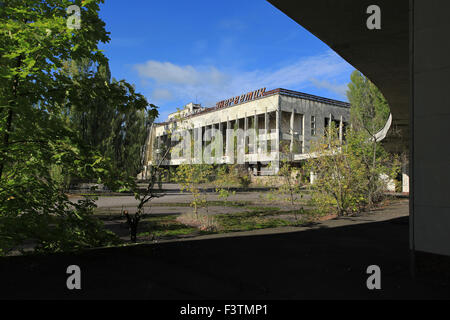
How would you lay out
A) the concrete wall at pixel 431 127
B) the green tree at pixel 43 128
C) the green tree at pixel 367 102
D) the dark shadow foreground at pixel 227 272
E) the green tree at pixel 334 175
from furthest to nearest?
the green tree at pixel 367 102, the green tree at pixel 334 175, the green tree at pixel 43 128, the concrete wall at pixel 431 127, the dark shadow foreground at pixel 227 272

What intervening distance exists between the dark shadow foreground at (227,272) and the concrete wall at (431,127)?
807mm

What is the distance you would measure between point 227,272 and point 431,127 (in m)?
3.83

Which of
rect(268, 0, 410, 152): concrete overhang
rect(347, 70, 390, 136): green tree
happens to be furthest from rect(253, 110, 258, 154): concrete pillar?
rect(268, 0, 410, 152): concrete overhang

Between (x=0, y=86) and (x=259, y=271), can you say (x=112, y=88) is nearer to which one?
(x=0, y=86)

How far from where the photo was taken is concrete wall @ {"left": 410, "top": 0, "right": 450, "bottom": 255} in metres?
4.45

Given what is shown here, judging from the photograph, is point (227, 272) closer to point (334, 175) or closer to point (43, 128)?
point (43, 128)

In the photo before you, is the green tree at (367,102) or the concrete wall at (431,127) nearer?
the concrete wall at (431,127)

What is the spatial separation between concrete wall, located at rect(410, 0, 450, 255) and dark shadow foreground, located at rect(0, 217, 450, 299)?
31.8 inches

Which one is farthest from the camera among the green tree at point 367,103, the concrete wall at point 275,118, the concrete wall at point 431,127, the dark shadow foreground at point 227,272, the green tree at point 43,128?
the concrete wall at point 275,118

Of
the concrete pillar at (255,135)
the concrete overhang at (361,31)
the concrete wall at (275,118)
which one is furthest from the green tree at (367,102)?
the concrete overhang at (361,31)

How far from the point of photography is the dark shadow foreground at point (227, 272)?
161 inches

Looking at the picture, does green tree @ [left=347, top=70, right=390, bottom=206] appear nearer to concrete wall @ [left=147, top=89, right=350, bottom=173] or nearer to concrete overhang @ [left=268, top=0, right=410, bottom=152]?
concrete wall @ [left=147, top=89, right=350, bottom=173]

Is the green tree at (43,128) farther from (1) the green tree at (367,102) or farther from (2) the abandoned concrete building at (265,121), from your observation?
(2) the abandoned concrete building at (265,121)
